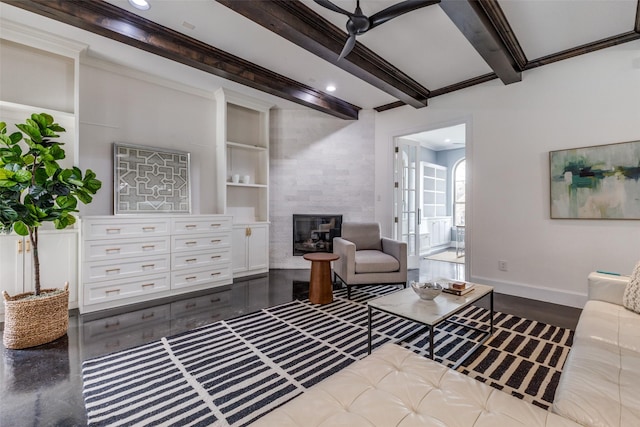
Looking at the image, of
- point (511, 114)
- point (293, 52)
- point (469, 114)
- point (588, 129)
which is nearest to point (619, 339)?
point (588, 129)

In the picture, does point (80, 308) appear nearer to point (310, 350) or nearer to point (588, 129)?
point (310, 350)

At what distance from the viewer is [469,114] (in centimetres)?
381

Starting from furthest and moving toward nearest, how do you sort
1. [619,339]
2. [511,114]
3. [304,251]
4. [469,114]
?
[304,251] → [469,114] → [511,114] → [619,339]

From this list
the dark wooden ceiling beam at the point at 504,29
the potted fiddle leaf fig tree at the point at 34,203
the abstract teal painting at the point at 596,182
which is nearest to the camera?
the potted fiddle leaf fig tree at the point at 34,203

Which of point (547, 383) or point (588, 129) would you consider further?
point (588, 129)

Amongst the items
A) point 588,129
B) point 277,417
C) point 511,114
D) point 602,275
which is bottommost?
point 277,417

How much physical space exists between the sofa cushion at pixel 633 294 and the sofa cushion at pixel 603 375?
0.31 ft

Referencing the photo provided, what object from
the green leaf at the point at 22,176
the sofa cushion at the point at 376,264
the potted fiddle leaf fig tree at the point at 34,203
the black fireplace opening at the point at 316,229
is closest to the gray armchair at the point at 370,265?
the sofa cushion at the point at 376,264

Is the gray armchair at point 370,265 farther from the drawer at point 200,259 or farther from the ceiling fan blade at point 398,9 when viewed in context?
the ceiling fan blade at point 398,9

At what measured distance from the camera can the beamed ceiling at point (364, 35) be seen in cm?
234

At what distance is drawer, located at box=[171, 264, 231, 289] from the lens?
3.35 m

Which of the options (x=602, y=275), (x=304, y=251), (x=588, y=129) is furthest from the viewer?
(x=304, y=251)

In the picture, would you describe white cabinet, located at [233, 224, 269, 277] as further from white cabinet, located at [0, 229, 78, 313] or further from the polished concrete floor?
white cabinet, located at [0, 229, 78, 313]

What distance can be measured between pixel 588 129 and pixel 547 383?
2.70m
